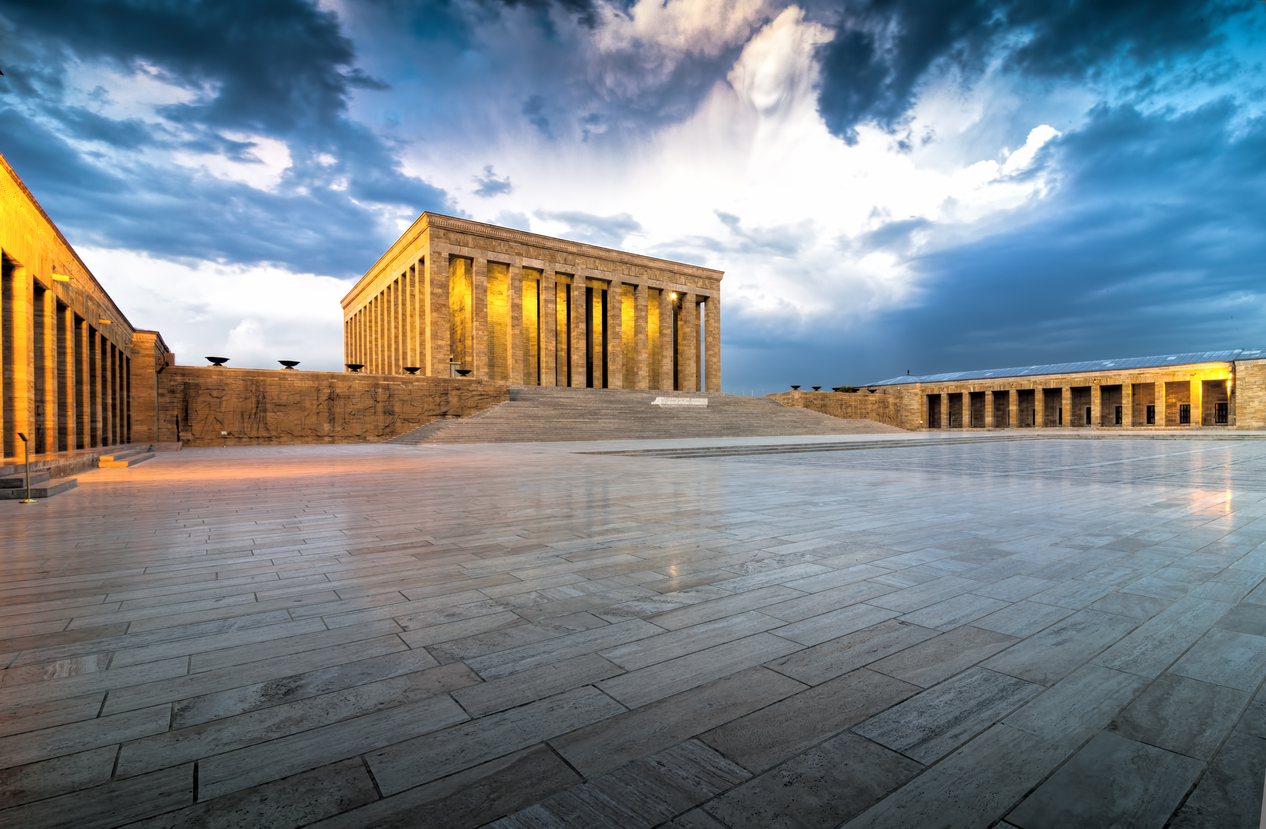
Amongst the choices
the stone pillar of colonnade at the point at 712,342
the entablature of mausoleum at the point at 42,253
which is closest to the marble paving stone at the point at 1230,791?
the entablature of mausoleum at the point at 42,253

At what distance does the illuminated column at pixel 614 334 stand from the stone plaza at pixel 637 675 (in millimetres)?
39091

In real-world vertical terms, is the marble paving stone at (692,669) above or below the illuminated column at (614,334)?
below

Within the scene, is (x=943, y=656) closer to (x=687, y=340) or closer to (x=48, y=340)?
(x=48, y=340)

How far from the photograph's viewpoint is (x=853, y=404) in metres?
47.9

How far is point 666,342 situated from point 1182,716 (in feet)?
147

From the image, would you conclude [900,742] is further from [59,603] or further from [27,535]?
[27,535]

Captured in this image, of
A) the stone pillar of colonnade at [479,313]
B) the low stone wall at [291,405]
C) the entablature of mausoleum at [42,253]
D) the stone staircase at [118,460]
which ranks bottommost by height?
the stone staircase at [118,460]

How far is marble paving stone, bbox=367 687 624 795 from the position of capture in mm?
1650

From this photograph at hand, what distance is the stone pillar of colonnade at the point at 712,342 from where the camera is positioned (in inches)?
1911

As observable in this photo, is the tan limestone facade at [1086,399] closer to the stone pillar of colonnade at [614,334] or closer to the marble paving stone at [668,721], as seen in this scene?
the stone pillar of colonnade at [614,334]

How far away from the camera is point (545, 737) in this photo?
5.98 feet

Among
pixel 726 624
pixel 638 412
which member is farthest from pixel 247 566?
pixel 638 412

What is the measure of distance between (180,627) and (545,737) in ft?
7.09

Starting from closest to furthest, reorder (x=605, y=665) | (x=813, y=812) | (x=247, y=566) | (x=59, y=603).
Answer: (x=813, y=812) < (x=605, y=665) < (x=59, y=603) < (x=247, y=566)
